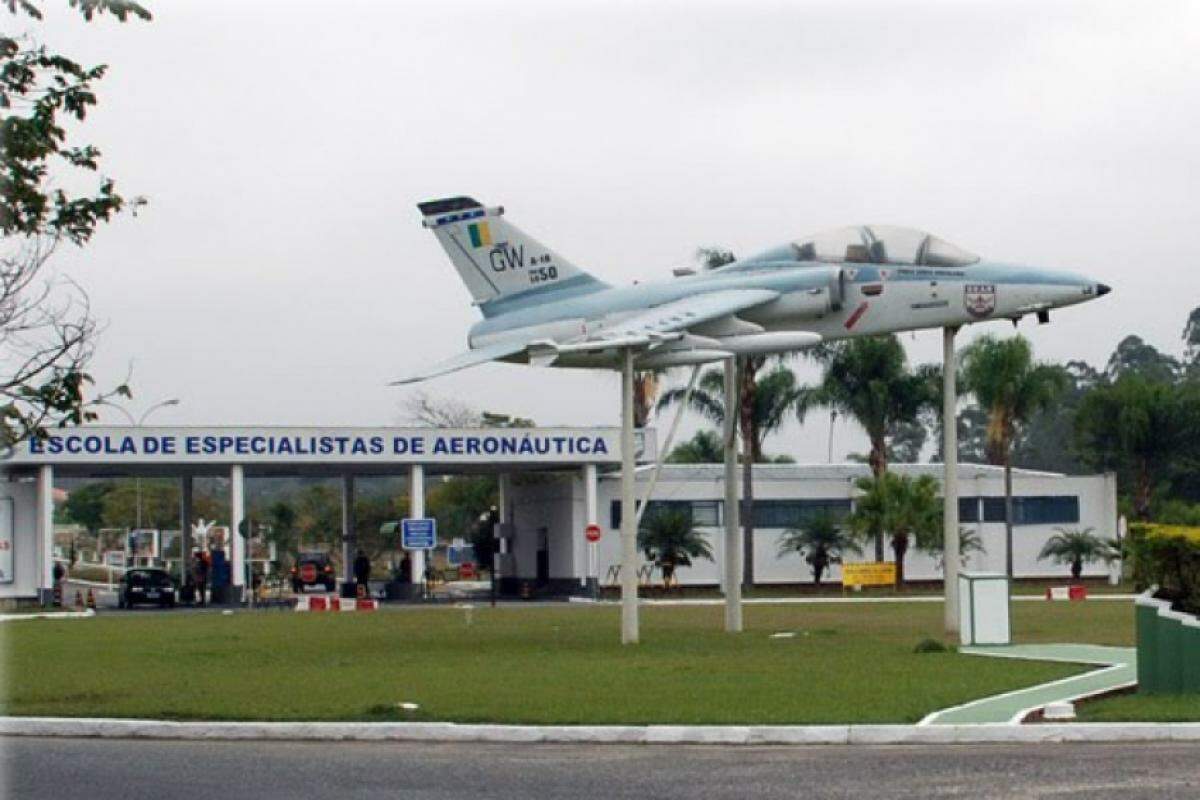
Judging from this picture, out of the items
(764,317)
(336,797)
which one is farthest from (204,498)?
(336,797)

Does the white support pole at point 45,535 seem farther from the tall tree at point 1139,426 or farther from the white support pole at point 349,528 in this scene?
the tall tree at point 1139,426

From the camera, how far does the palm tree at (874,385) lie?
70.1m

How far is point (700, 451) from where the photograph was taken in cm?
9256

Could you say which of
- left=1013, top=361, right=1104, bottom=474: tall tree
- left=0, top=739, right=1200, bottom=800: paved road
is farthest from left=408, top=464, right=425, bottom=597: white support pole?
left=1013, top=361, right=1104, bottom=474: tall tree

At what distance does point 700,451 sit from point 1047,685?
232ft

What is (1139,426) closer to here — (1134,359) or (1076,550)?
(1076,550)

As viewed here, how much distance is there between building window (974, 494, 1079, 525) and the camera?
73.1m

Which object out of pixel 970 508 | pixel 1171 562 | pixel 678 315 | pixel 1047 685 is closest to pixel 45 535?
pixel 678 315

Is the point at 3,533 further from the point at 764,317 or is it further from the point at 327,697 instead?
the point at 327,697

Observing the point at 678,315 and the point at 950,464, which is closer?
the point at 678,315

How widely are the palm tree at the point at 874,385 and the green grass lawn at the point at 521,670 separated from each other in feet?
94.1

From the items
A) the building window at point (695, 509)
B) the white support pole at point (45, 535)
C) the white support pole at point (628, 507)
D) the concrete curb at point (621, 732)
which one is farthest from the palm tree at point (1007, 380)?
the concrete curb at point (621, 732)

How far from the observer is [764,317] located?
1302 inches

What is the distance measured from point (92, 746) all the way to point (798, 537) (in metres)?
53.4
